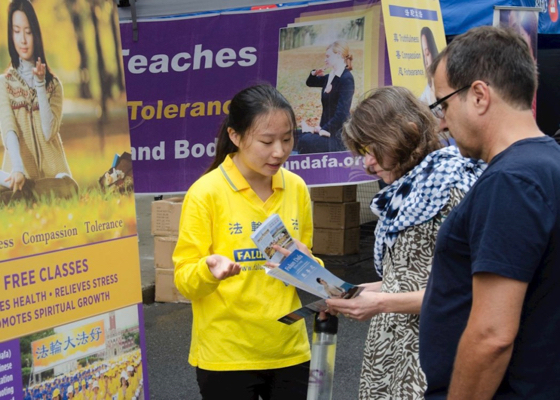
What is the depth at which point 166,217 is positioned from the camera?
252 inches

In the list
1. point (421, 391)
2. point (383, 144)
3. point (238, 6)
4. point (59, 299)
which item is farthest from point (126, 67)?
point (421, 391)

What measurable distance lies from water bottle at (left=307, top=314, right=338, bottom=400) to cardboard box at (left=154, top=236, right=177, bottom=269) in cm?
403

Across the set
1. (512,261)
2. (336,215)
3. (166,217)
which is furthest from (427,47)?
(512,261)

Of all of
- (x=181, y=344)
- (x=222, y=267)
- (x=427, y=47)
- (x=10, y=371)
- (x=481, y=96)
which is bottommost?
(x=181, y=344)

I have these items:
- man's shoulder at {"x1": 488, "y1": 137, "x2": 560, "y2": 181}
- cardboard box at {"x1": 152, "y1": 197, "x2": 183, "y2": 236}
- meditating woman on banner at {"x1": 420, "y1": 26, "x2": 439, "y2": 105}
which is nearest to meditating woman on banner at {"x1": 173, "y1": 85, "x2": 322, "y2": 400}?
man's shoulder at {"x1": 488, "y1": 137, "x2": 560, "y2": 181}

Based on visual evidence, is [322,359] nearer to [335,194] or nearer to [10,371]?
[10,371]

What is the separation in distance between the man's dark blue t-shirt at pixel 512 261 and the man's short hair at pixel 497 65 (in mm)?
110

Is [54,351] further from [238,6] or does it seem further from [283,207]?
[238,6]

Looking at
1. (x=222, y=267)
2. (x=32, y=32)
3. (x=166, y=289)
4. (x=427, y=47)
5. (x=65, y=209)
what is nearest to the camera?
(x=222, y=267)

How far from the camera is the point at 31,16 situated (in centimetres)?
251

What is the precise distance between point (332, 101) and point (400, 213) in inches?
123

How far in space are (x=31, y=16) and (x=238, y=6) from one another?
2873 millimetres

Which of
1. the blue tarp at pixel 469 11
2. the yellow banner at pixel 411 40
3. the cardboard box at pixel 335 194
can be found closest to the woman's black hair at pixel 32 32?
the yellow banner at pixel 411 40

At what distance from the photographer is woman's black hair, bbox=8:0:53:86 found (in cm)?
245
